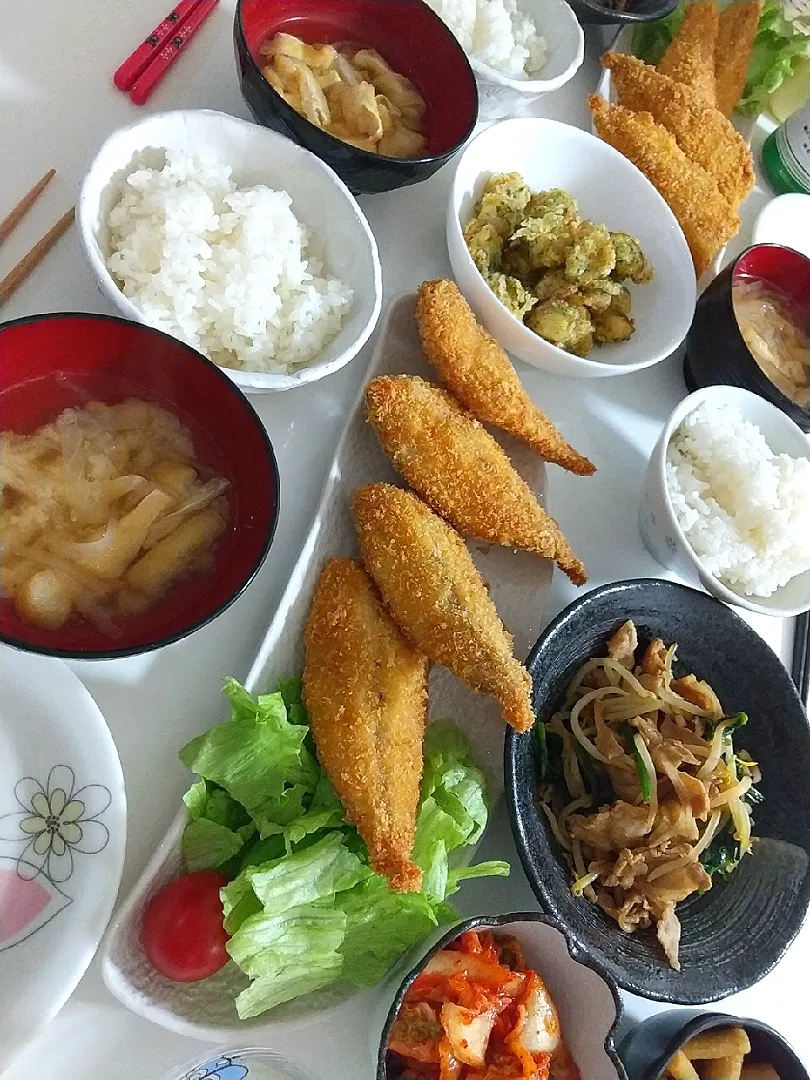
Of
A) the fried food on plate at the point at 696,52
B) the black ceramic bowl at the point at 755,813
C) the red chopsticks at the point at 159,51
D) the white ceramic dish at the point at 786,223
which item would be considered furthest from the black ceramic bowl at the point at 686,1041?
the fried food on plate at the point at 696,52

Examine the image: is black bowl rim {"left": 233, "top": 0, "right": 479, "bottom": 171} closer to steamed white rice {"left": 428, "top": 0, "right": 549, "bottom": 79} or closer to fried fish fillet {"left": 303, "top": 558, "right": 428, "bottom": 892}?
steamed white rice {"left": 428, "top": 0, "right": 549, "bottom": 79}

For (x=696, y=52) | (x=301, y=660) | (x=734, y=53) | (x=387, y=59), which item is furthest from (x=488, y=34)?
(x=301, y=660)

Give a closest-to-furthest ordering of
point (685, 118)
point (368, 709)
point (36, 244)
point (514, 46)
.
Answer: point (368, 709), point (36, 244), point (514, 46), point (685, 118)

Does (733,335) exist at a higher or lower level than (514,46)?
lower

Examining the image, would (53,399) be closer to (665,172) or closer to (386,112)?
(386,112)

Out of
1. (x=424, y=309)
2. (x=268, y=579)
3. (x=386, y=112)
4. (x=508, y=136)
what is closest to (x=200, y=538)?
(x=268, y=579)

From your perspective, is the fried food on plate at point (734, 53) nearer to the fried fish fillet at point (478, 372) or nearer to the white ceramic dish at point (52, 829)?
the fried fish fillet at point (478, 372)

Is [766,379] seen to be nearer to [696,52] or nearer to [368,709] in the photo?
[696,52]
